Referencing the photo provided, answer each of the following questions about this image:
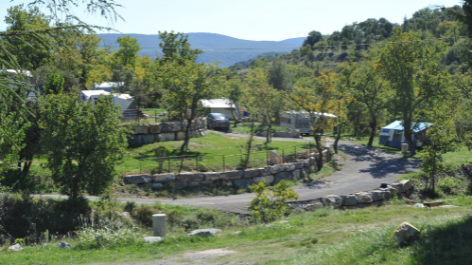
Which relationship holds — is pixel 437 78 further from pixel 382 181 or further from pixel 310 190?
pixel 310 190

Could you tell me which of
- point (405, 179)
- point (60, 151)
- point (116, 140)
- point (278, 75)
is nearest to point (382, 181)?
point (405, 179)

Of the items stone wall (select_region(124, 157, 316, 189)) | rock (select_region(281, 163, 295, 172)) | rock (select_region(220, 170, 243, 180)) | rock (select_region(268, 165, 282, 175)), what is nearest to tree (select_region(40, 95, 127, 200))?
stone wall (select_region(124, 157, 316, 189))

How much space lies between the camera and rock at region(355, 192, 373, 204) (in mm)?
19352

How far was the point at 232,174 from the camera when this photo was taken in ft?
72.7

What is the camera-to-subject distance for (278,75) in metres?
64.9

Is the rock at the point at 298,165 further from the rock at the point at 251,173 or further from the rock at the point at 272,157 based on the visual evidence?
→ the rock at the point at 251,173

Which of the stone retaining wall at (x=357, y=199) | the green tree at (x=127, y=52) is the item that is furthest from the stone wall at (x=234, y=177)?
the green tree at (x=127, y=52)

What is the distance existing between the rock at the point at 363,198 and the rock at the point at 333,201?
121 centimetres

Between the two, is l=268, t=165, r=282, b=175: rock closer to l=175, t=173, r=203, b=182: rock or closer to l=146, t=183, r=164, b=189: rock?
l=175, t=173, r=203, b=182: rock

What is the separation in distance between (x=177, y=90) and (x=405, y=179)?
15579mm

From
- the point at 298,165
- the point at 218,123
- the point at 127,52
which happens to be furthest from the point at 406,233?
the point at 127,52

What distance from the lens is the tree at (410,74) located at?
31406mm

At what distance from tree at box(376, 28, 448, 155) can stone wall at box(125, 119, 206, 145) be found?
17.2 metres

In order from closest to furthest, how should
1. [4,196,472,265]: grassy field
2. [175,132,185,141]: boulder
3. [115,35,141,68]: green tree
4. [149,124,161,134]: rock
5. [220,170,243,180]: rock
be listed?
[4,196,472,265]: grassy field, [220,170,243,180]: rock, [149,124,161,134]: rock, [175,132,185,141]: boulder, [115,35,141,68]: green tree
